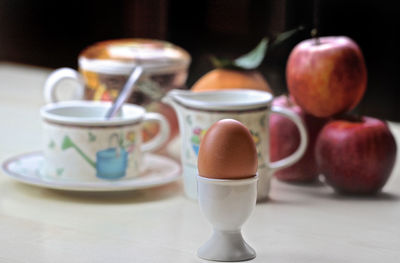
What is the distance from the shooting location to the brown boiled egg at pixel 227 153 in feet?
1.72

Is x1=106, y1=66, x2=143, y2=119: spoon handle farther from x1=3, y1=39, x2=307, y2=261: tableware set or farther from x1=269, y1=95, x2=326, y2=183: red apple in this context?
x1=269, y1=95, x2=326, y2=183: red apple

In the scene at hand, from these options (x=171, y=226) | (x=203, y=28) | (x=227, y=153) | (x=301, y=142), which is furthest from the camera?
(x=203, y=28)

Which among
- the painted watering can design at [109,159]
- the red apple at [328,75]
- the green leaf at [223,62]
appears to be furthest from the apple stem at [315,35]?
the painted watering can design at [109,159]

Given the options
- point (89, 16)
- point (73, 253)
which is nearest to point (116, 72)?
point (73, 253)

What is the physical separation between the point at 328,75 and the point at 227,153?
26 cm

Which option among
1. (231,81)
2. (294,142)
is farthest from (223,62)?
(294,142)

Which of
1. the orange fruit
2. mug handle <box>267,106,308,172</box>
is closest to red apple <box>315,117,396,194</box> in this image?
mug handle <box>267,106,308,172</box>

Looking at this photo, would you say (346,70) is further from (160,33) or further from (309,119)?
(160,33)

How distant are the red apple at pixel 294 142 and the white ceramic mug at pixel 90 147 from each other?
5.7 inches

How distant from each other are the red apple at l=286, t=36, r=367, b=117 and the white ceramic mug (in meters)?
0.16

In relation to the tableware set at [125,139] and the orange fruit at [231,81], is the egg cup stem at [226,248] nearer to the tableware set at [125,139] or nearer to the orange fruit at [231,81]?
the tableware set at [125,139]

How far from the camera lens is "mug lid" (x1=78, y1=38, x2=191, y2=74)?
840 millimetres

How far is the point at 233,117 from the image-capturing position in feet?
2.32

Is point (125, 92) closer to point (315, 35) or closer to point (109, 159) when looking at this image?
point (109, 159)
